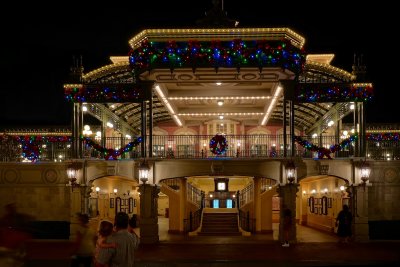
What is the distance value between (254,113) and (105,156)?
11.8 meters

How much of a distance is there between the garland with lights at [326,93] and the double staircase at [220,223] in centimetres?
848

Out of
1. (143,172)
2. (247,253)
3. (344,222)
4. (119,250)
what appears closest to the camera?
(119,250)

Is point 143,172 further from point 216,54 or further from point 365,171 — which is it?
point 365,171

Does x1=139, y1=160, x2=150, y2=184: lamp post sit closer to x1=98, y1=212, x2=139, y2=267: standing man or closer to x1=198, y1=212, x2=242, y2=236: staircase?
x1=198, y1=212, x2=242, y2=236: staircase

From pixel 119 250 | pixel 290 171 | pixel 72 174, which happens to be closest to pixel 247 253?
pixel 290 171

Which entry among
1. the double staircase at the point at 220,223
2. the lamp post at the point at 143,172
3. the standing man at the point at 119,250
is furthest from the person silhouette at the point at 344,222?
the standing man at the point at 119,250

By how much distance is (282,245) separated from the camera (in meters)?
25.1

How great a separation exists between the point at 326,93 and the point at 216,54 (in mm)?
5785

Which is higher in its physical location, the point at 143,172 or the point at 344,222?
the point at 143,172

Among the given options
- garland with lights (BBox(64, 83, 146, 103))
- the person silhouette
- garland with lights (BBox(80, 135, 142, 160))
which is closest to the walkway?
the person silhouette

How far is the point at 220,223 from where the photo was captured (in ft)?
106

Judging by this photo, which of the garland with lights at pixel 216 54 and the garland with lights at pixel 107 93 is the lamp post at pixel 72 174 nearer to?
the garland with lights at pixel 107 93

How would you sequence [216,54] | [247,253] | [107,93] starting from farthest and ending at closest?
[107,93] → [216,54] → [247,253]

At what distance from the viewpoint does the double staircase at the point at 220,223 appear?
3107 cm
